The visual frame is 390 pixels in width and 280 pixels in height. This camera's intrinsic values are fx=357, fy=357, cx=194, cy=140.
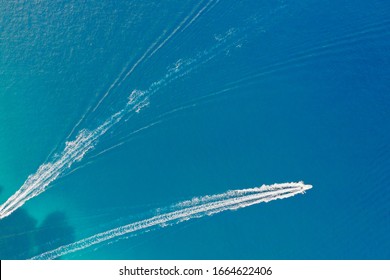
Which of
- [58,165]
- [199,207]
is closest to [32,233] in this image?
[58,165]

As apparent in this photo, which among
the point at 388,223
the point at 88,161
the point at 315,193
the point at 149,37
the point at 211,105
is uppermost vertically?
the point at 149,37

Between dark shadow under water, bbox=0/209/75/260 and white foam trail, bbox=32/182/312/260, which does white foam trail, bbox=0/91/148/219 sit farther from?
white foam trail, bbox=32/182/312/260

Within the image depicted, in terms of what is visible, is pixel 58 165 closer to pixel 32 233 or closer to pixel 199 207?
pixel 32 233

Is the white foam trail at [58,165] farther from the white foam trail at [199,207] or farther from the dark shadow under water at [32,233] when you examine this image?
the white foam trail at [199,207]

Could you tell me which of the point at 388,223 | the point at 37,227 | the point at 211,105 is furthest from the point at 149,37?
the point at 388,223

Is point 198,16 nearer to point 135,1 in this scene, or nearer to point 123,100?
point 135,1

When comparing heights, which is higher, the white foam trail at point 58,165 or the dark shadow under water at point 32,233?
the white foam trail at point 58,165
